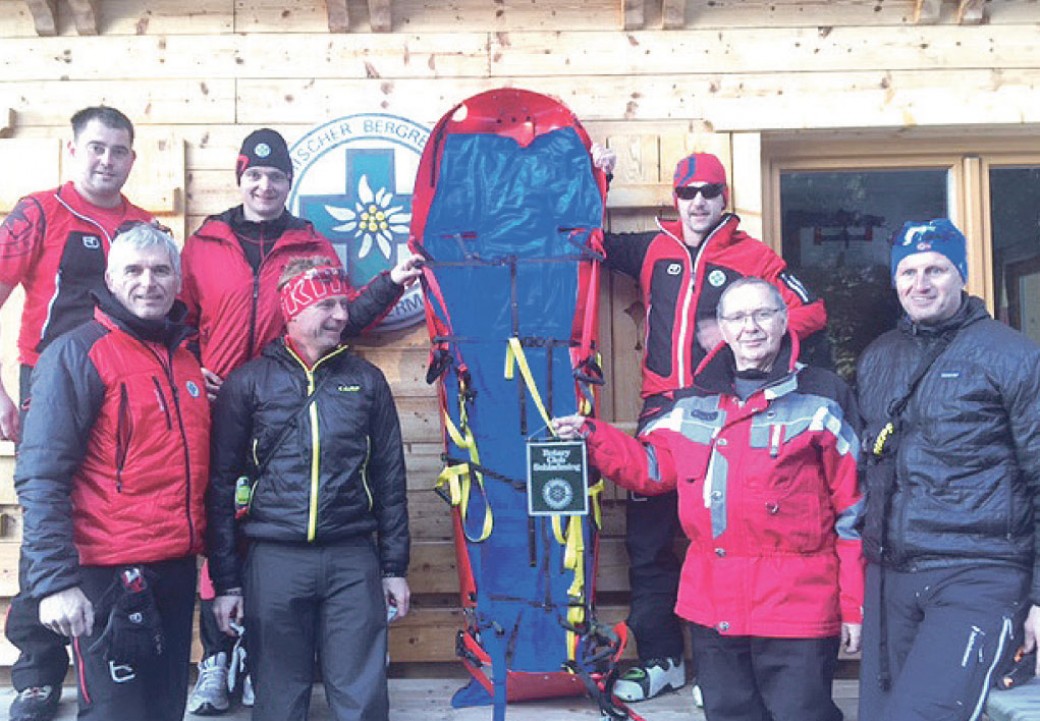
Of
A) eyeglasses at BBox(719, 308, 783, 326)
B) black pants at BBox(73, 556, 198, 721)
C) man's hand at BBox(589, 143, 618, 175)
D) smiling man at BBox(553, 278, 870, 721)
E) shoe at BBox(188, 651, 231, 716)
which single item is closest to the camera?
black pants at BBox(73, 556, 198, 721)

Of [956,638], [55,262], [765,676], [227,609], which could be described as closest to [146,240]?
[55,262]

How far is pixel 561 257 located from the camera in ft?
12.7

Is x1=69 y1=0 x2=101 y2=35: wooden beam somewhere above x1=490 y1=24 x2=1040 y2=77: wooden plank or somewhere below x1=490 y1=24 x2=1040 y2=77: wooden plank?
above

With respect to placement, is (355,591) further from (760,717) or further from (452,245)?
(452,245)

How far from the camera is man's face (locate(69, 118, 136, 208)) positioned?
3.35 m

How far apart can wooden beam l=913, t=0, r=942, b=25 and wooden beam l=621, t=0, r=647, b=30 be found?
110 centimetres

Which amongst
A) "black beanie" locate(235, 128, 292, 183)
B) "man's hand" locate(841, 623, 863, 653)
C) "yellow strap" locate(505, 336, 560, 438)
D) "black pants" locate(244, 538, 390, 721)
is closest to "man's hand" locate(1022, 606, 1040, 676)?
"man's hand" locate(841, 623, 863, 653)

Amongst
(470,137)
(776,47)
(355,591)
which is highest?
(776,47)

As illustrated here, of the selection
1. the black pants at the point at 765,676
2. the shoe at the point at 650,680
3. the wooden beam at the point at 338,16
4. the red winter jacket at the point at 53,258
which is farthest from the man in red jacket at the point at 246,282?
the black pants at the point at 765,676

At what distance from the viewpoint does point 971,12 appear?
13.6 feet

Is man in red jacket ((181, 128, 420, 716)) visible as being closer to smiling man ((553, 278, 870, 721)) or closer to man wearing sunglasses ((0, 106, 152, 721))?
man wearing sunglasses ((0, 106, 152, 721))

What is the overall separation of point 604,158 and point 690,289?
0.59 m

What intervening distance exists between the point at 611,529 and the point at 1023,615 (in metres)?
1.70

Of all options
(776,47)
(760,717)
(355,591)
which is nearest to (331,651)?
(355,591)
